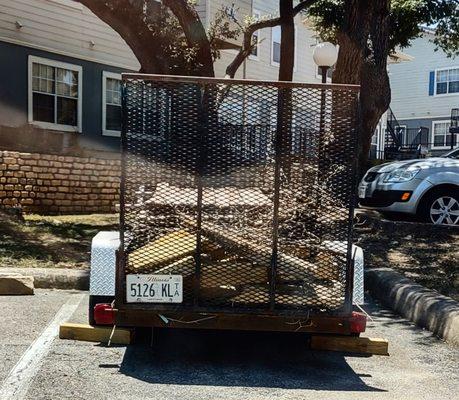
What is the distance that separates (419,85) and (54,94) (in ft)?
68.9

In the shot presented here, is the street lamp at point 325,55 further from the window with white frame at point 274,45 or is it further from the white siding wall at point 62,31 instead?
the window with white frame at point 274,45

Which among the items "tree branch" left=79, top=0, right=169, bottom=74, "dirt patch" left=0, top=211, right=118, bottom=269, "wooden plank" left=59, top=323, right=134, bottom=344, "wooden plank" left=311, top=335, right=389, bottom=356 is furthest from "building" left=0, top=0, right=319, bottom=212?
"wooden plank" left=311, top=335, right=389, bottom=356

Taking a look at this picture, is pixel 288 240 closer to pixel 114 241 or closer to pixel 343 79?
pixel 114 241

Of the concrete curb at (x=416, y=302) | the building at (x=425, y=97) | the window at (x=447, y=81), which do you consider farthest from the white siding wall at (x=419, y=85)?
the concrete curb at (x=416, y=302)

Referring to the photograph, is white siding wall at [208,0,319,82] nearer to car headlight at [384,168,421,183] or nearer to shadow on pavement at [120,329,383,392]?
car headlight at [384,168,421,183]

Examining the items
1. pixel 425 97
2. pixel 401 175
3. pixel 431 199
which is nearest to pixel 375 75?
pixel 401 175

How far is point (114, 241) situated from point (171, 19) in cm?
1014

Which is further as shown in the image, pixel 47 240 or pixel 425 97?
pixel 425 97

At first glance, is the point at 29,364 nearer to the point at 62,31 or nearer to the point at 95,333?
the point at 95,333

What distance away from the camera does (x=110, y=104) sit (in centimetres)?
1686

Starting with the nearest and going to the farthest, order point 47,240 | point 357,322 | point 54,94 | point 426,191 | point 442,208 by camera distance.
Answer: point 357,322 < point 47,240 < point 426,191 < point 442,208 < point 54,94

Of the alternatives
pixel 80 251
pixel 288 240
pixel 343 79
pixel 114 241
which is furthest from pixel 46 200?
pixel 288 240

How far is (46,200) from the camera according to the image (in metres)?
12.7

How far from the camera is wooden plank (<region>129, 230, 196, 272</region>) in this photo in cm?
422
